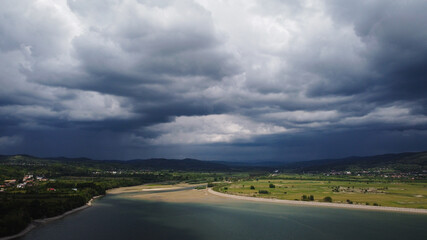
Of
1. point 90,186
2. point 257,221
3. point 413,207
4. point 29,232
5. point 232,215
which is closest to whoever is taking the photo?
point 29,232

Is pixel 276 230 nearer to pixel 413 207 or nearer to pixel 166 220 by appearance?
pixel 166 220

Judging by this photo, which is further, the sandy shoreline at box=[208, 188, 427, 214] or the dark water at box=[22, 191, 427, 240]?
the sandy shoreline at box=[208, 188, 427, 214]

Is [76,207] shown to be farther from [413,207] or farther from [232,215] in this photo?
[413,207]

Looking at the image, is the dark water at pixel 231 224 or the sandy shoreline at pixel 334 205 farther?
the sandy shoreline at pixel 334 205

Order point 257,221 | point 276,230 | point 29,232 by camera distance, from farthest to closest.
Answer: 1. point 257,221
2. point 276,230
3. point 29,232

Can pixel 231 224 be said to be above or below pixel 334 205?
above

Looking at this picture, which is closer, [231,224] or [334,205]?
[231,224]

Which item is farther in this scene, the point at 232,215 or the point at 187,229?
the point at 232,215

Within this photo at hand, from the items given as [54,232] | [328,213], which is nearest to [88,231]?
[54,232]
